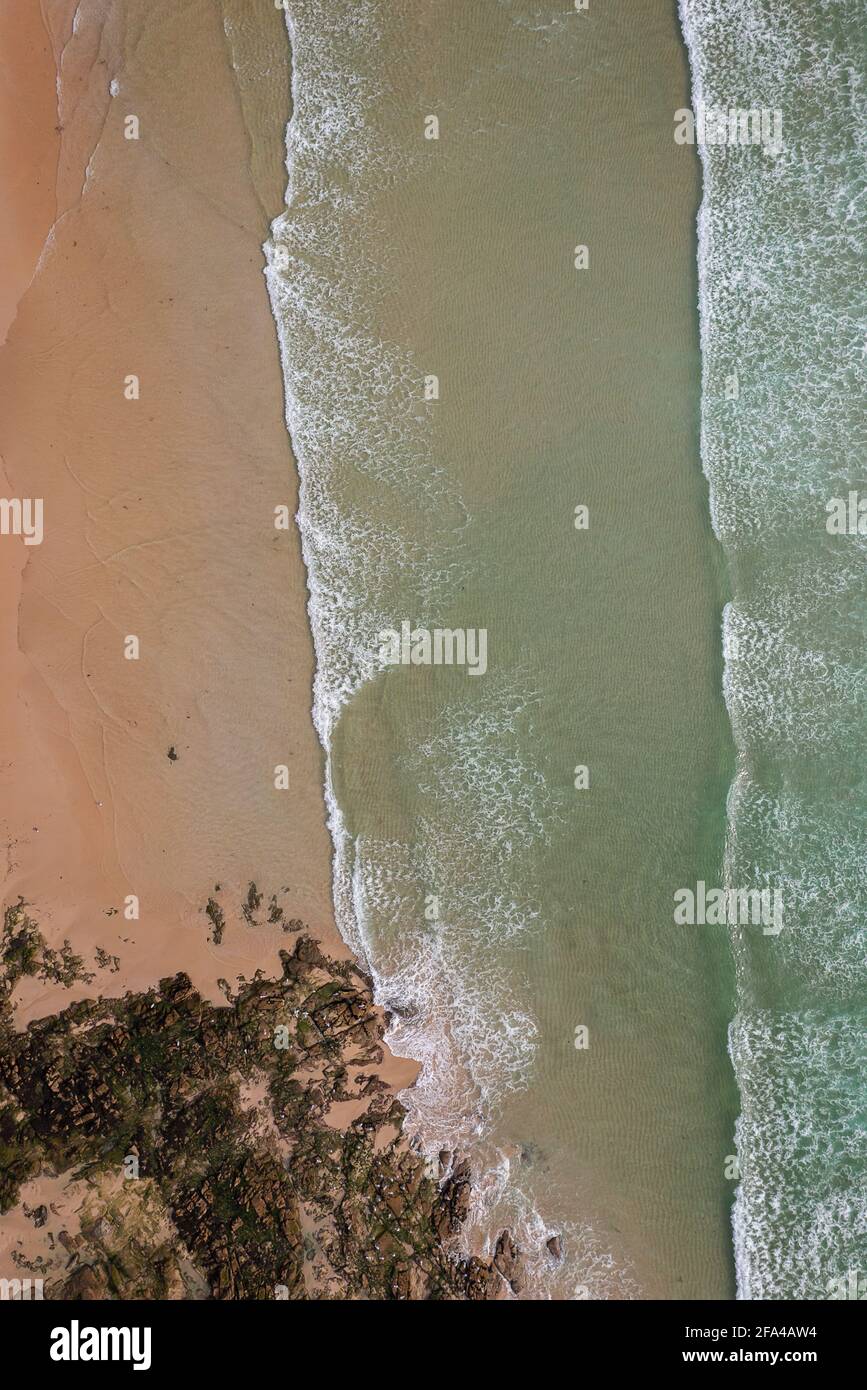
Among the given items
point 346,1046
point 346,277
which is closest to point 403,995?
point 346,1046

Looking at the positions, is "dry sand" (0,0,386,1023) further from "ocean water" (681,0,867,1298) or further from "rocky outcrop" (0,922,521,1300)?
"ocean water" (681,0,867,1298)

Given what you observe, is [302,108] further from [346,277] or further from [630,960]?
[630,960]

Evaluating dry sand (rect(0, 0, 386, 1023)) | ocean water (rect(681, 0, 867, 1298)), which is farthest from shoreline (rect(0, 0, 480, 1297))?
ocean water (rect(681, 0, 867, 1298))

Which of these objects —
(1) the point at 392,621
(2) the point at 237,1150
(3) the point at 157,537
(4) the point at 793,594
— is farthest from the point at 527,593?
(2) the point at 237,1150

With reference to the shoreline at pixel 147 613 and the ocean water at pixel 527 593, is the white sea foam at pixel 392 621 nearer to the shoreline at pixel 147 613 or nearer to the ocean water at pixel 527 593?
the ocean water at pixel 527 593

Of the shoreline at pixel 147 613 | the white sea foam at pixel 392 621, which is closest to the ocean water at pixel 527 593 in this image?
the white sea foam at pixel 392 621

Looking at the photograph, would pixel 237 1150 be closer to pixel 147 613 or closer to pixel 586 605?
pixel 147 613
